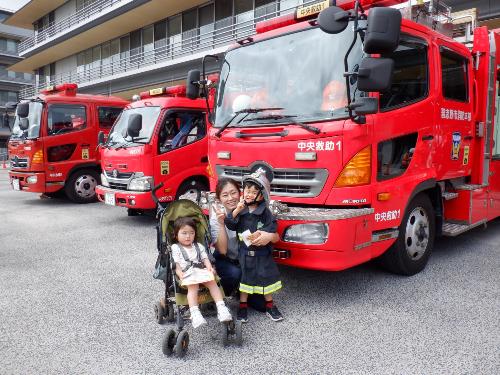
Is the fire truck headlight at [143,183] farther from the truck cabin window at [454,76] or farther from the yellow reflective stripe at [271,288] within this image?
the truck cabin window at [454,76]

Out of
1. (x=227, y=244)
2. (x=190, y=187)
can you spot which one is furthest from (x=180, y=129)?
(x=227, y=244)

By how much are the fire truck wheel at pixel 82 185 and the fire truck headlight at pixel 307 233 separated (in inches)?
295

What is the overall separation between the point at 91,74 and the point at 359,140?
25.9 m

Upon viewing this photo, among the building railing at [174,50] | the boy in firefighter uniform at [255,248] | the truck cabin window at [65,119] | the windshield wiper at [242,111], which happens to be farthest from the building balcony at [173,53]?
the boy in firefighter uniform at [255,248]

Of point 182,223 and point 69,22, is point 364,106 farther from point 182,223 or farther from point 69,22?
point 69,22

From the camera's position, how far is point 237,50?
4855 millimetres

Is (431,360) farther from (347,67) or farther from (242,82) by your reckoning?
(242,82)

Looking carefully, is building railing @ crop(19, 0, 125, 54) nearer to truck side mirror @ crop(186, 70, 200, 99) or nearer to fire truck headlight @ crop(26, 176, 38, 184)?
fire truck headlight @ crop(26, 176, 38, 184)

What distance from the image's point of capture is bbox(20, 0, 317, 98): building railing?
16.1 metres

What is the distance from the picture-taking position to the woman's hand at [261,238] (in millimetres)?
3500

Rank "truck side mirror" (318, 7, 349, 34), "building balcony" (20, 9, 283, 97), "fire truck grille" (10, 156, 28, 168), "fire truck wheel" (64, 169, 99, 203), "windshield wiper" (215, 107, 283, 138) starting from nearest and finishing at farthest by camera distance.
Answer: "truck side mirror" (318, 7, 349, 34)
"windshield wiper" (215, 107, 283, 138)
"fire truck grille" (10, 156, 28, 168)
"fire truck wheel" (64, 169, 99, 203)
"building balcony" (20, 9, 283, 97)

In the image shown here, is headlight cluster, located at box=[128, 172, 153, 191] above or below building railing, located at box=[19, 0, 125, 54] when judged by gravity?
below

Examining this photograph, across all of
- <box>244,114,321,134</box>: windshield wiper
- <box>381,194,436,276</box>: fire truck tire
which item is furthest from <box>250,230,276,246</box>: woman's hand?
<box>381,194,436,276</box>: fire truck tire

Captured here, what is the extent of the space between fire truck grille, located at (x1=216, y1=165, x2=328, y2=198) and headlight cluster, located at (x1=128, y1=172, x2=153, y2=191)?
353 centimetres
